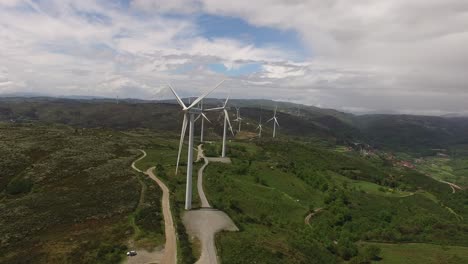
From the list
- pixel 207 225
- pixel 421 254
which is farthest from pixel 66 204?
pixel 421 254

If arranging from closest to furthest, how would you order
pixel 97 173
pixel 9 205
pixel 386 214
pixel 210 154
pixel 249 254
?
pixel 249 254
pixel 9 205
pixel 97 173
pixel 386 214
pixel 210 154

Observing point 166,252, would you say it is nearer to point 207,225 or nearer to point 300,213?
point 207,225

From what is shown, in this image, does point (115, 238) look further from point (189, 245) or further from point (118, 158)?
point (118, 158)

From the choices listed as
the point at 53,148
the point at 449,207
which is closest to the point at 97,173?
the point at 53,148

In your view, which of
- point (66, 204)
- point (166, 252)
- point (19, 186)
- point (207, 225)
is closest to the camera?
point (166, 252)

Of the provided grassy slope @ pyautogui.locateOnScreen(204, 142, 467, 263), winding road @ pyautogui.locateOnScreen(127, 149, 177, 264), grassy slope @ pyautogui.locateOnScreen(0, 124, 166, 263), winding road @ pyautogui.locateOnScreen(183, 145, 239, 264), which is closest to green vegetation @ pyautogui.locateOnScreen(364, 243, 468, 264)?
grassy slope @ pyautogui.locateOnScreen(204, 142, 467, 263)

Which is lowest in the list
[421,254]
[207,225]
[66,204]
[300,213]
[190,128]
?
[300,213]

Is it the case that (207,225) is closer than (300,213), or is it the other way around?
(207,225)

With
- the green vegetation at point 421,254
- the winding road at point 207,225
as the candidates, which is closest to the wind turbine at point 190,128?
the winding road at point 207,225

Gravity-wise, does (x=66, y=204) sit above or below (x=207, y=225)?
above

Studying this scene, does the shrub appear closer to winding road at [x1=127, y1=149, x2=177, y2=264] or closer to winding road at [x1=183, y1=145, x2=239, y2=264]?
winding road at [x1=127, y1=149, x2=177, y2=264]

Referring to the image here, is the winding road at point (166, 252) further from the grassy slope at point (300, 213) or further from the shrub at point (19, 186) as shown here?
the shrub at point (19, 186)
